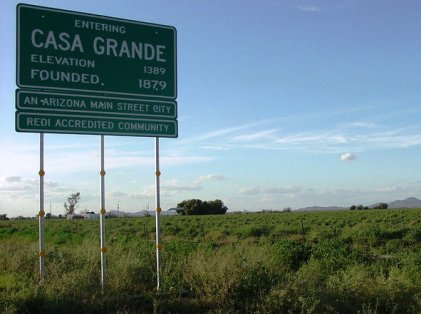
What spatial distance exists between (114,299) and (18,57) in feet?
12.7

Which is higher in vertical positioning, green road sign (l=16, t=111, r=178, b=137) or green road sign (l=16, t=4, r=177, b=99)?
green road sign (l=16, t=4, r=177, b=99)

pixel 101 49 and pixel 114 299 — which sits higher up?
pixel 101 49

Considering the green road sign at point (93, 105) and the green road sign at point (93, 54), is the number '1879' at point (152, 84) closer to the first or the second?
the green road sign at point (93, 54)

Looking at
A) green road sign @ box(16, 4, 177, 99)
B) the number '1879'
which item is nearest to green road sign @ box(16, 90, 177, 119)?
green road sign @ box(16, 4, 177, 99)

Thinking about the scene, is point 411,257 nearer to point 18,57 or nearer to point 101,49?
point 101,49

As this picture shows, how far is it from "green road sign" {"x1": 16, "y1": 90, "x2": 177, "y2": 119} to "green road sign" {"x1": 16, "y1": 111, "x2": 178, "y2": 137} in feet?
0.27

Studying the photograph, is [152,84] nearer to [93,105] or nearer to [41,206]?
[93,105]

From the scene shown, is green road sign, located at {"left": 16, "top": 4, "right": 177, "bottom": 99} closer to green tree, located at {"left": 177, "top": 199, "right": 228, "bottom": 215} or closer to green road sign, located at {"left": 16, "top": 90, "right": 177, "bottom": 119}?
green road sign, located at {"left": 16, "top": 90, "right": 177, "bottom": 119}

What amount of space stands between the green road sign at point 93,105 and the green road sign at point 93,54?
13cm

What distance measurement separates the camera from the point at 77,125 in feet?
25.1

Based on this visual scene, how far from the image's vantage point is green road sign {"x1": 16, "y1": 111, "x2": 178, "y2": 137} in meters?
7.34

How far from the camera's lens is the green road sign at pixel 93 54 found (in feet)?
24.6

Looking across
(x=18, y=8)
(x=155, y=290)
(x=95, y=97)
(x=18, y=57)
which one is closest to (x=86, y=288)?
(x=155, y=290)

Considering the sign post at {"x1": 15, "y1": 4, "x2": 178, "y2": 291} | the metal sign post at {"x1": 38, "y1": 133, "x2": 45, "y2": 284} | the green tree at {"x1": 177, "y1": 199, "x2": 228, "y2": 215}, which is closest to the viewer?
the metal sign post at {"x1": 38, "y1": 133, "x2": 45, "y2": 284}
